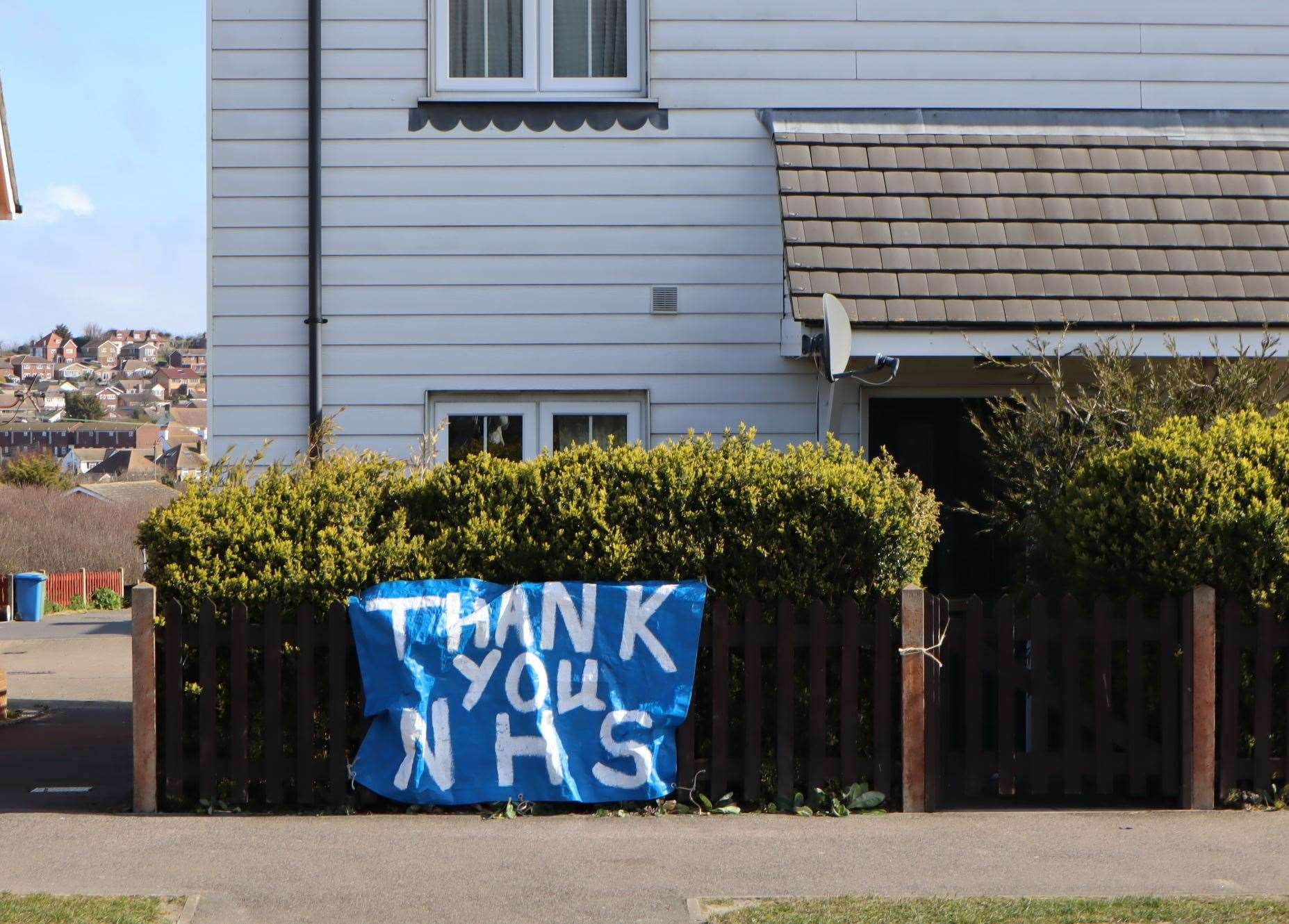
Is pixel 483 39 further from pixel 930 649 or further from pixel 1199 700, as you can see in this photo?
pixel 1199 700

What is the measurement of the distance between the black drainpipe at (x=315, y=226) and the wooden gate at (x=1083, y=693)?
4.51 metres

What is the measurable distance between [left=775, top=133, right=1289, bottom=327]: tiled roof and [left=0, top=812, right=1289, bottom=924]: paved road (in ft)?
10.7

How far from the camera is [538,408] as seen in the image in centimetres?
987

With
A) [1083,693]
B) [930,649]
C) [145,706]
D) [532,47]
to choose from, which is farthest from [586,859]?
[532,47]

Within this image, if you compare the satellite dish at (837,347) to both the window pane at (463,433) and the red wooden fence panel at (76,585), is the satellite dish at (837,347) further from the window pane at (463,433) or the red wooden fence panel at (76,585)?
the red wooden fence panel at (76,585)

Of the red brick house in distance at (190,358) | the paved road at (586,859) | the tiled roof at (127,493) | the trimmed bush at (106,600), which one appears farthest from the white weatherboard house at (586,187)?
the red brick house in distance at (190,358)

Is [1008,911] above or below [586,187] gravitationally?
below

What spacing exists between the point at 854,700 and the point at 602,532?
4.89 ft

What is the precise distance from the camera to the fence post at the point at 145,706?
7.17m

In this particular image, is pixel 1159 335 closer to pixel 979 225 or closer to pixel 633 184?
pixel 979 225

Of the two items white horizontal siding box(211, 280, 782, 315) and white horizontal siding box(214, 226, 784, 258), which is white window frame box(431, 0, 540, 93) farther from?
white horizontal siding box(211, 280, 782, 315)

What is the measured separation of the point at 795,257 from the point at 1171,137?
2863 mm

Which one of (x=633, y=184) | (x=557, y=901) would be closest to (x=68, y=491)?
(x=633, y=184)

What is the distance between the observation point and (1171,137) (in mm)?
9906
